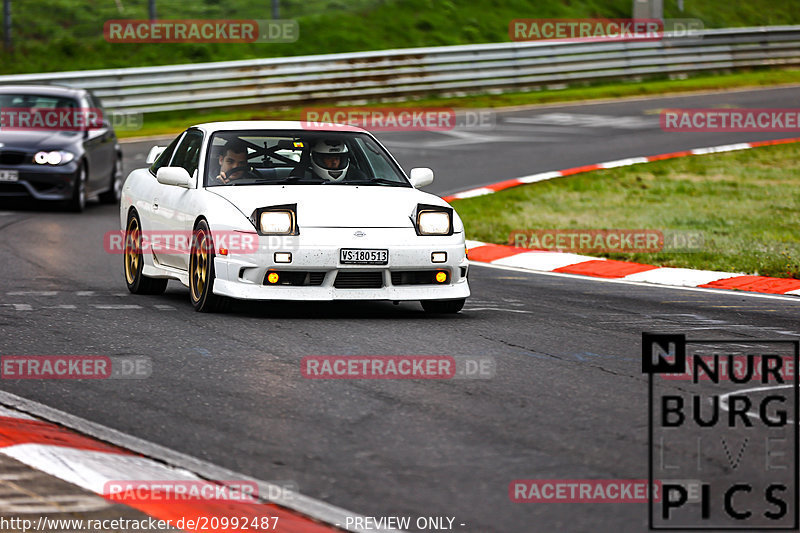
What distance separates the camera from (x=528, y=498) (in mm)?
4828

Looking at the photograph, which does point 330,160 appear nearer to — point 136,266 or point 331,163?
point 331,163

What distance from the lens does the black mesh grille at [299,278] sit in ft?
28.9

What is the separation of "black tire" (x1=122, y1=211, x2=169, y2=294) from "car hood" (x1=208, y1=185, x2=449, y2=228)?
1.28 meters

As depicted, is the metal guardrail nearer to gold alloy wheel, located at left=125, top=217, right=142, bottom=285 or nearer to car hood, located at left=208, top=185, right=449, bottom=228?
gold alloy wheel, located at left=125, top=217, right=142, bottom=285

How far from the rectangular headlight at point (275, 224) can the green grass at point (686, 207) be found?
4.92 m

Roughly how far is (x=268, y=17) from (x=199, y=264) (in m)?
27.8

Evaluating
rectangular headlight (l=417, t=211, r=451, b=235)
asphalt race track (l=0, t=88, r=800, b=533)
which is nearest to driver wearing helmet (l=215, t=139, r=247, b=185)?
asphalt race track (l=0, t=88, r=800, b=533)

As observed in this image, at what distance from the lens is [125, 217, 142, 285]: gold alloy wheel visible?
1048 centimetres

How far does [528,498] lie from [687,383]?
215 centimetres

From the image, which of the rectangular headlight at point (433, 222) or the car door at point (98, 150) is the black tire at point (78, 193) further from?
the rectangular headlight at point (433, 222)

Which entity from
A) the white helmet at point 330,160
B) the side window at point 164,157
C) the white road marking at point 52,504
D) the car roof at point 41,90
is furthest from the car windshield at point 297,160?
the car roof at point 41,90

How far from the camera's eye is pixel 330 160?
9891mm

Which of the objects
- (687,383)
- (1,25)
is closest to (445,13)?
(1,25)

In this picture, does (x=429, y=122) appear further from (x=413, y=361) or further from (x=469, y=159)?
(x=413, y=361)
